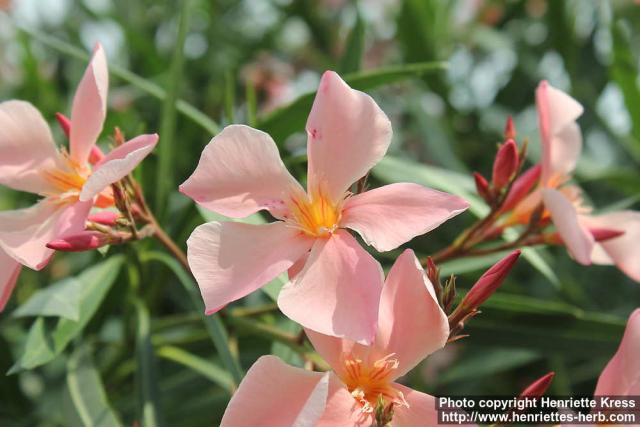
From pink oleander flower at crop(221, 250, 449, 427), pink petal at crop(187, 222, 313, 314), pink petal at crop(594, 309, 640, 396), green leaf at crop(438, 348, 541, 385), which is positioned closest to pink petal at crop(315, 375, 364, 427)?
pink oleander flower at crop(221, 250, 449, 427)

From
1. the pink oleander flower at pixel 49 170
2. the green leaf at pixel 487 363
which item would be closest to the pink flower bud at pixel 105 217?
the pink oleander flower at pixel 49 170

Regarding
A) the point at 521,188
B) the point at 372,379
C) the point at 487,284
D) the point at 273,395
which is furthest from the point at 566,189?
the point at 273,395

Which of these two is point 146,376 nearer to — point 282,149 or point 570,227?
point 282,149

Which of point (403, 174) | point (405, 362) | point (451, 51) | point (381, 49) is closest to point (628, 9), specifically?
point (451, 51)

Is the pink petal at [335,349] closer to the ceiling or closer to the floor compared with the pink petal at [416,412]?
closer to the ceiling

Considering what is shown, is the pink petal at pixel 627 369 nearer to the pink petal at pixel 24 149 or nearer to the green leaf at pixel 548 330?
the green leaf at pixel 548 330

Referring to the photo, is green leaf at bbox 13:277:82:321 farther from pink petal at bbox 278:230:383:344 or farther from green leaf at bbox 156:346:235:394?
pink petal at bbox 278:230:383:344
